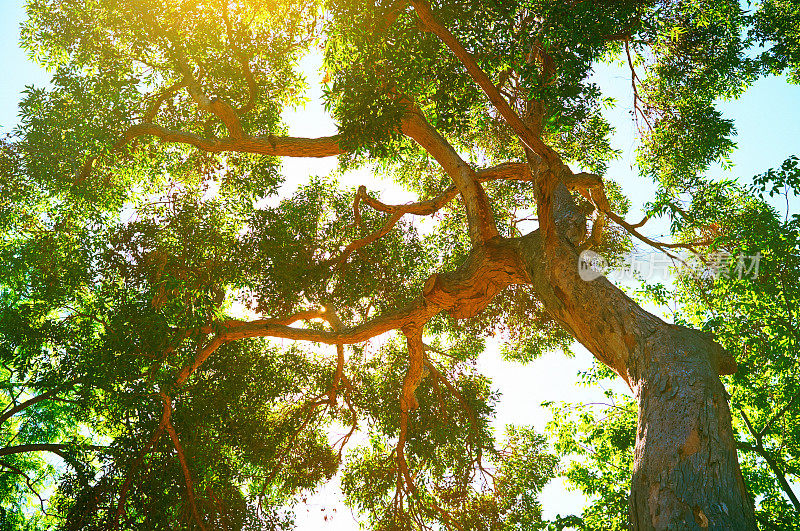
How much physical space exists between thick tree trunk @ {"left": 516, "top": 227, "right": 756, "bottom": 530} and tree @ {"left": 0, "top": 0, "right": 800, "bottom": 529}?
46 millimetres

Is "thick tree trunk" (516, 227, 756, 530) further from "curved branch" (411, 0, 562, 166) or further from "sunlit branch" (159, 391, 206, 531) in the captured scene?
"sunlit branch" (159, 391, 206, 531)

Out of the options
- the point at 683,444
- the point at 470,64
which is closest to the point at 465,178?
the point at 470,64

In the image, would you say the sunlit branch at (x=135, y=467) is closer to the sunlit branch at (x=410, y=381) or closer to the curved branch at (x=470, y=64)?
the sunlit branch at (x=410, y=381)

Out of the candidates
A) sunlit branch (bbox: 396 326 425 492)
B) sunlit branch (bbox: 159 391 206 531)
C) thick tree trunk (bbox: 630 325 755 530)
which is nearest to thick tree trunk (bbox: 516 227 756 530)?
thick tree trunk (bbox: 630 325 755 530)

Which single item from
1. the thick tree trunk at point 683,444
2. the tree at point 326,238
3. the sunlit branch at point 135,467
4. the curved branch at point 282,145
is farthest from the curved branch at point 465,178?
the sunlit branch at point 135,467

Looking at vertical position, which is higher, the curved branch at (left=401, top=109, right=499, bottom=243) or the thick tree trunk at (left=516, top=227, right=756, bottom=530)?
the curved branch at (left=401, top=109, right=499, bottom=243)

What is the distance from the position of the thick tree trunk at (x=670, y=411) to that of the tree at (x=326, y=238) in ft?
0.15

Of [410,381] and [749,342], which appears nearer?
[749,342]

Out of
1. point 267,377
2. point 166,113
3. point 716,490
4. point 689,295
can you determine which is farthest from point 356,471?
point 716,490

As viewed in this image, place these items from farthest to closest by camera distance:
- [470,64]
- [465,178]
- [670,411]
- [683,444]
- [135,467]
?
[465,178] → [135,467] → [470,64] → [670,411] → [683,444]

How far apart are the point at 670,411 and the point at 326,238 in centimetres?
789

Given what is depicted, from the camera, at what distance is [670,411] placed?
394 cm

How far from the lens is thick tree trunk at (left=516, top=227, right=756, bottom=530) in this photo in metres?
3.43

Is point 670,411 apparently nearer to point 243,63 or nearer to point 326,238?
point 326,238
